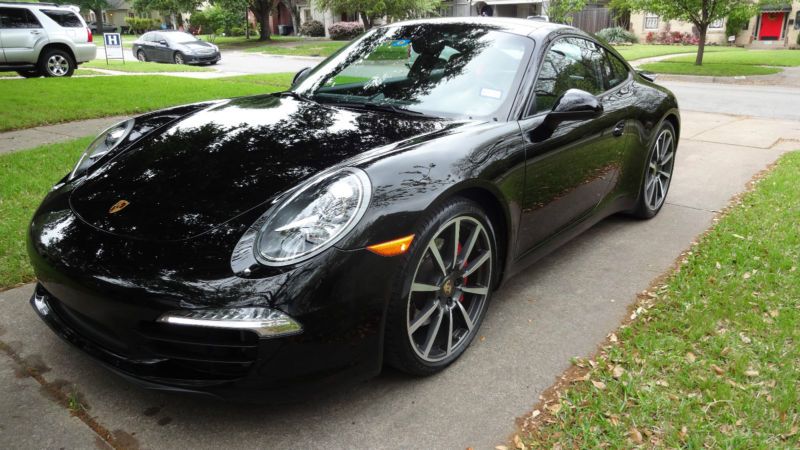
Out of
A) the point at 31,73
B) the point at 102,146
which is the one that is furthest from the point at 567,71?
the point at 31,73

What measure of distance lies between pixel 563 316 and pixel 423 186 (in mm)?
1284

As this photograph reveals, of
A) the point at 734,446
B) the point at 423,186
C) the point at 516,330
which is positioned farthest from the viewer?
the point at 516,330

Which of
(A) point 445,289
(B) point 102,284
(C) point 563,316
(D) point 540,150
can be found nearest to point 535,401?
(A) point 445,289

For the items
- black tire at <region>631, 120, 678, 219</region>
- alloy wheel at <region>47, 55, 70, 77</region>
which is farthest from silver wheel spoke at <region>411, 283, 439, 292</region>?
alloy wheel at <region>47, 55, 70, 77</region>

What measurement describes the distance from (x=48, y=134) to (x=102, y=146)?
5.02 m

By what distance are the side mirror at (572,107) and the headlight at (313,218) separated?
1.21 m

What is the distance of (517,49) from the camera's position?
331 cm

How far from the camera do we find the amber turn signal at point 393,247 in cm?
218

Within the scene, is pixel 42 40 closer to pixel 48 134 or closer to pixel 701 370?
pixel 48 134

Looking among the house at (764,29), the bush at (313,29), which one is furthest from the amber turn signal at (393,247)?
the bush at (313,29)

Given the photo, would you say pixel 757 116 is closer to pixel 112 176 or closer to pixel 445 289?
pixel 445 289

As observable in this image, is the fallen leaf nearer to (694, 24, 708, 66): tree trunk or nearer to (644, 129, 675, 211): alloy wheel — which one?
(644, 129, 675, 211): alloy wheel

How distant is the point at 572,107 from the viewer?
10.0ft

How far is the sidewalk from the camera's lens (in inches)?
268
